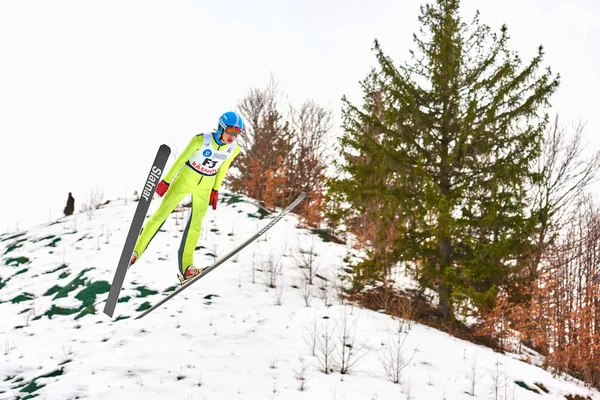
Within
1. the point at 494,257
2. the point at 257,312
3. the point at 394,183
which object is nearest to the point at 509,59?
the point at 394,183

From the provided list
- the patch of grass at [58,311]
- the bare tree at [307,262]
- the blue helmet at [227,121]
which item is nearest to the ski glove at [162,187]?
the blue helmet at [227,121]

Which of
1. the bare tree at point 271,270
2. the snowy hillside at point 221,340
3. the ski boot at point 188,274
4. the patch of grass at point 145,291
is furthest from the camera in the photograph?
the bare tree at point 271,270

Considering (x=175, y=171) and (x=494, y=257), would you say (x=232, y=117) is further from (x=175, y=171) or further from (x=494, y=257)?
(x=494, y=257)

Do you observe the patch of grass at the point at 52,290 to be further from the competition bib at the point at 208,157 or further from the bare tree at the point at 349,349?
the competition bib at the point at 208,157

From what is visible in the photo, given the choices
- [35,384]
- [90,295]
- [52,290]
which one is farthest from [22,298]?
[35,384]

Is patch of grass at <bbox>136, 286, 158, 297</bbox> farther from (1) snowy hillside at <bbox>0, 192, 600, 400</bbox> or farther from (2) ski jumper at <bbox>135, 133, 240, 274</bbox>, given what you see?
(2) ski jumper at <bbox>135, 133, 240, 274</bbox>

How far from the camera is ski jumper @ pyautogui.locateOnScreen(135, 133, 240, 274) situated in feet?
11.1

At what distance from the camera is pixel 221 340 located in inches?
268

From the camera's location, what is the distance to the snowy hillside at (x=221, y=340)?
224 inches

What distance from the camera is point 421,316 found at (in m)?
9.27

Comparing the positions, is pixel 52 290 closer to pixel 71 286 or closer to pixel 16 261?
pixel 71 286

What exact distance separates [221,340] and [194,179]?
13.7ft

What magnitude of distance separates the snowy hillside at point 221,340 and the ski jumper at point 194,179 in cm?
274

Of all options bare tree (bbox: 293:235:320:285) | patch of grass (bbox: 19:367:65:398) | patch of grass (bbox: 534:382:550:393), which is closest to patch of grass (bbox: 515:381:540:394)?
patch of grass (bbox: 534:382:550:393)
